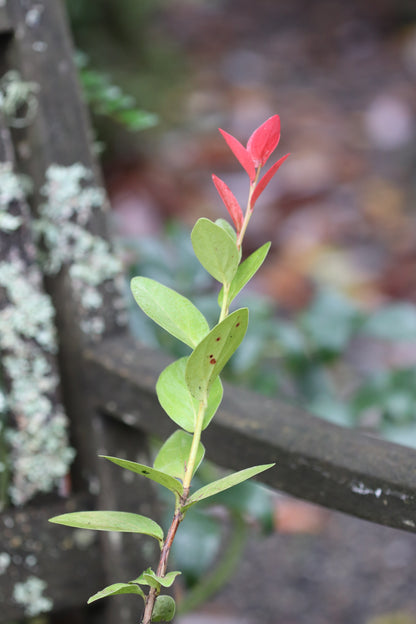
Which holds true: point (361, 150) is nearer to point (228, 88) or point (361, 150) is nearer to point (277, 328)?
point (228, 88)

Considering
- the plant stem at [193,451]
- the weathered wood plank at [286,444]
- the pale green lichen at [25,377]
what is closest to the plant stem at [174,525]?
the plant stem at [193,451]

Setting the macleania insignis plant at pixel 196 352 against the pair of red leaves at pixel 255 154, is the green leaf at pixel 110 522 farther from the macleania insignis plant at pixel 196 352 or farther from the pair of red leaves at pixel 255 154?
the pair of red leaves at pixel 255 154

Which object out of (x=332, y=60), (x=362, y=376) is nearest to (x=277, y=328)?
(x=362, y=376)

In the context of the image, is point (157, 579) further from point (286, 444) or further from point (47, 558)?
point (47, 558)

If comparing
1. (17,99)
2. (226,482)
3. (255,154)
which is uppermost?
(17,99)

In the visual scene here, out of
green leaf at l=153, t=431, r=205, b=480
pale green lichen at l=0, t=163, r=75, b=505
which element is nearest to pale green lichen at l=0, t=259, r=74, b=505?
pale green lichen at l=0, t=163, r=75, b=505

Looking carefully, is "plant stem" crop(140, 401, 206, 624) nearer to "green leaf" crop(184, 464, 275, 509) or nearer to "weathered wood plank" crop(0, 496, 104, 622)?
"green leaf" crop(184, 464, 275, 509)

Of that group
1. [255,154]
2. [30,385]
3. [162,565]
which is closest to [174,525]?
[162,565]
